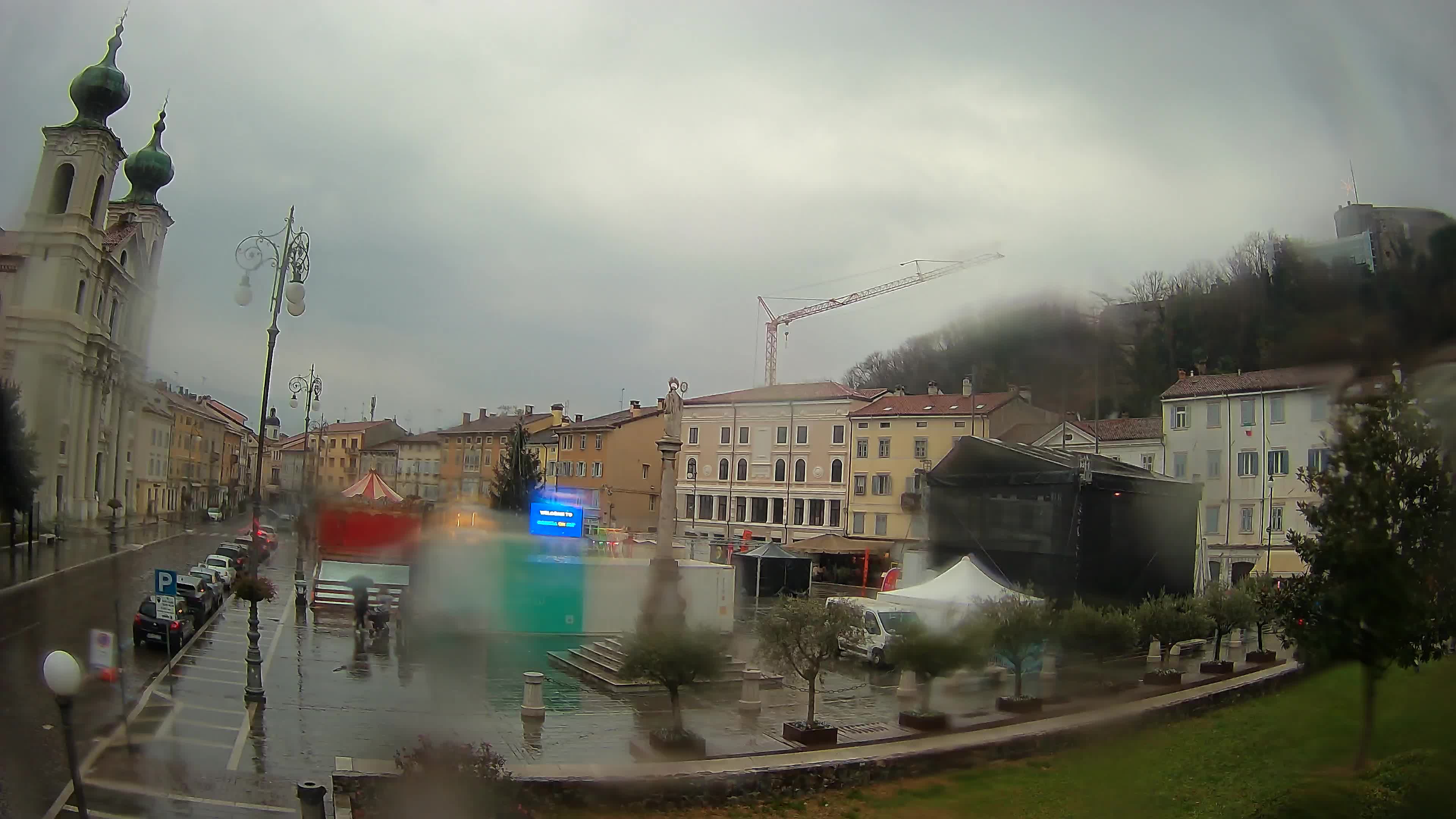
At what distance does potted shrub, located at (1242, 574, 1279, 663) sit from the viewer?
5.58 metres

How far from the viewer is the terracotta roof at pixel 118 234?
5582 mm

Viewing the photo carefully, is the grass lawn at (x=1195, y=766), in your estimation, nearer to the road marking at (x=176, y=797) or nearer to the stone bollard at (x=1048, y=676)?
the stone bollard at (x=1048, y=676)

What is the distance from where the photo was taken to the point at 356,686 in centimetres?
830

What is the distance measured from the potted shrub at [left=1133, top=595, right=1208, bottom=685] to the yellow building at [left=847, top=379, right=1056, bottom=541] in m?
1.80

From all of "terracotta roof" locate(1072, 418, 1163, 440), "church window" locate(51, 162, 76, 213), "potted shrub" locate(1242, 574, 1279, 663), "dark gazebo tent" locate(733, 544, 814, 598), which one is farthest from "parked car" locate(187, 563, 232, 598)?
"potted shrub" locate(1242, 574, 1279, 663)

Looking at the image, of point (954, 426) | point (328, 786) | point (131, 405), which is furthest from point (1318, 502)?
point (131, 405)

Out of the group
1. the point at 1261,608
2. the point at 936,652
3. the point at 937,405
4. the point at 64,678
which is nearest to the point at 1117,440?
the point at 1261,608

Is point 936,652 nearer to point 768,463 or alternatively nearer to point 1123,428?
point 1123,428

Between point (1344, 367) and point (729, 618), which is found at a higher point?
point (1344, 367)

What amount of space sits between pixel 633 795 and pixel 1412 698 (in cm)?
462

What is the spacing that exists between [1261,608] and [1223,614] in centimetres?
243

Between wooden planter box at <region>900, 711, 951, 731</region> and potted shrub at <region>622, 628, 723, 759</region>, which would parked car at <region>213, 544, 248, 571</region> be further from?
wooden planter box at <region>900, 711, 951, 731</region>

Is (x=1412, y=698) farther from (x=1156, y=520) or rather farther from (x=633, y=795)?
(x=633, y=795)

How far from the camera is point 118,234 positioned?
18.9ft
